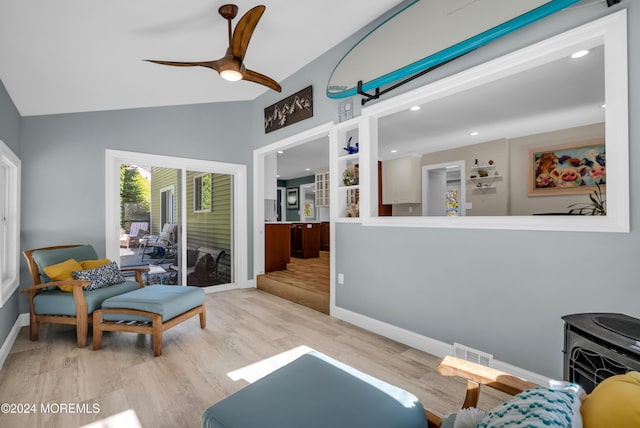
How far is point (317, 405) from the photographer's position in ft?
3.63

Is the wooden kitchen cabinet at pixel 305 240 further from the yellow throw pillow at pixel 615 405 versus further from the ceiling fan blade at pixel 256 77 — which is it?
the yellow throw pillow at pixel 615 405

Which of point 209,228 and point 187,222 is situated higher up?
point 187,222

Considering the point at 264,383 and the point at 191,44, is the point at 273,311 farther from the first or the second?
the point at 191,44

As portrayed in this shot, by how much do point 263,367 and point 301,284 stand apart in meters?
1.94

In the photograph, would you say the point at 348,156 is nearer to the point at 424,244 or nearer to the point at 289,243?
the point at 424,244

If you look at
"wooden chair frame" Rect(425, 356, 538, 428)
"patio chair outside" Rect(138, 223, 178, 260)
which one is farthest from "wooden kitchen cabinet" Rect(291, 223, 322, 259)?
"wooden chair frame" Rect(425, 356, 538, 428)

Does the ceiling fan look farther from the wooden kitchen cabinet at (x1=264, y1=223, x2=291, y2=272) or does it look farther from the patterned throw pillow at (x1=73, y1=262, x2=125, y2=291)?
the wooden kitchen cabinet at (x1=264, y1=223, x2=291, y2=272)

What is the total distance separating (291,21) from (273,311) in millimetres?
3211

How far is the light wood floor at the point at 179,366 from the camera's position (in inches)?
70.8

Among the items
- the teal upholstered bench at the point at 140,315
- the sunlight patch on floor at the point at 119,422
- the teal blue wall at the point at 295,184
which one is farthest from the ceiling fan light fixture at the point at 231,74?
the teal blue wall at the point at 295,184

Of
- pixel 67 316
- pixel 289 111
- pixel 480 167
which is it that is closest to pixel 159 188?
pixel 67 316

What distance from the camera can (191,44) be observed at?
9.48 feet

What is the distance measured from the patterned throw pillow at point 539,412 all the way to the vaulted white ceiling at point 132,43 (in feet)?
9.85

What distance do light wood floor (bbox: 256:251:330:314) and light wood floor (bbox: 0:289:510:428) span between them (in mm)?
337
